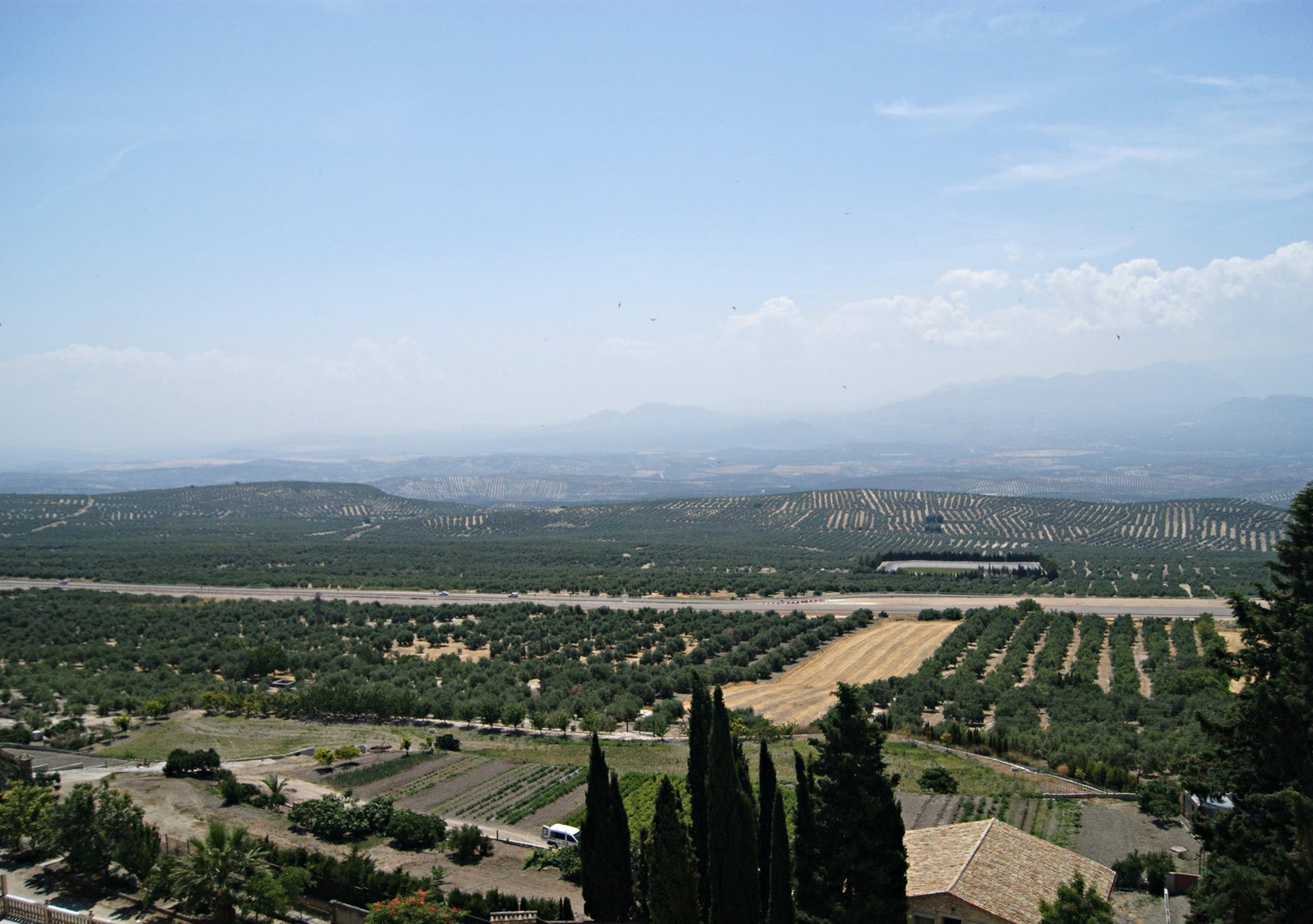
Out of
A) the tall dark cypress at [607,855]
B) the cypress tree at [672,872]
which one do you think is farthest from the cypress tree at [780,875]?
the tall dark cypress at [607,855]

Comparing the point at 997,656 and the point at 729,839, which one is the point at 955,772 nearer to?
the point at 729,839

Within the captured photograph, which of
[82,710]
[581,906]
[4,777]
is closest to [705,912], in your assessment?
[581,906]

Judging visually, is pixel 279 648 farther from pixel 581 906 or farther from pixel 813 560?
pixel 813 560

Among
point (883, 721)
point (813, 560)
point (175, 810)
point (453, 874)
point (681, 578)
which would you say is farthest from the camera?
point (813, 560)

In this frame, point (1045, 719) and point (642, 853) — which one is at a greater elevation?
point (642, 853)

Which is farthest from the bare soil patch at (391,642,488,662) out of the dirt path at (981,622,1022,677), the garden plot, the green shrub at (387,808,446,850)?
the green shrub at (387,808,446,850)

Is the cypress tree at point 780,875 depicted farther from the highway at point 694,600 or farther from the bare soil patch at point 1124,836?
the highway at point 694,600

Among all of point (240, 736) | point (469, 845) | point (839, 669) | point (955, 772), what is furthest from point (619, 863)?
point (839, 669)

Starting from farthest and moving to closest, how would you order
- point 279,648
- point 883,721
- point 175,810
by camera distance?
point 279,648, point 883,721, point 175,810
